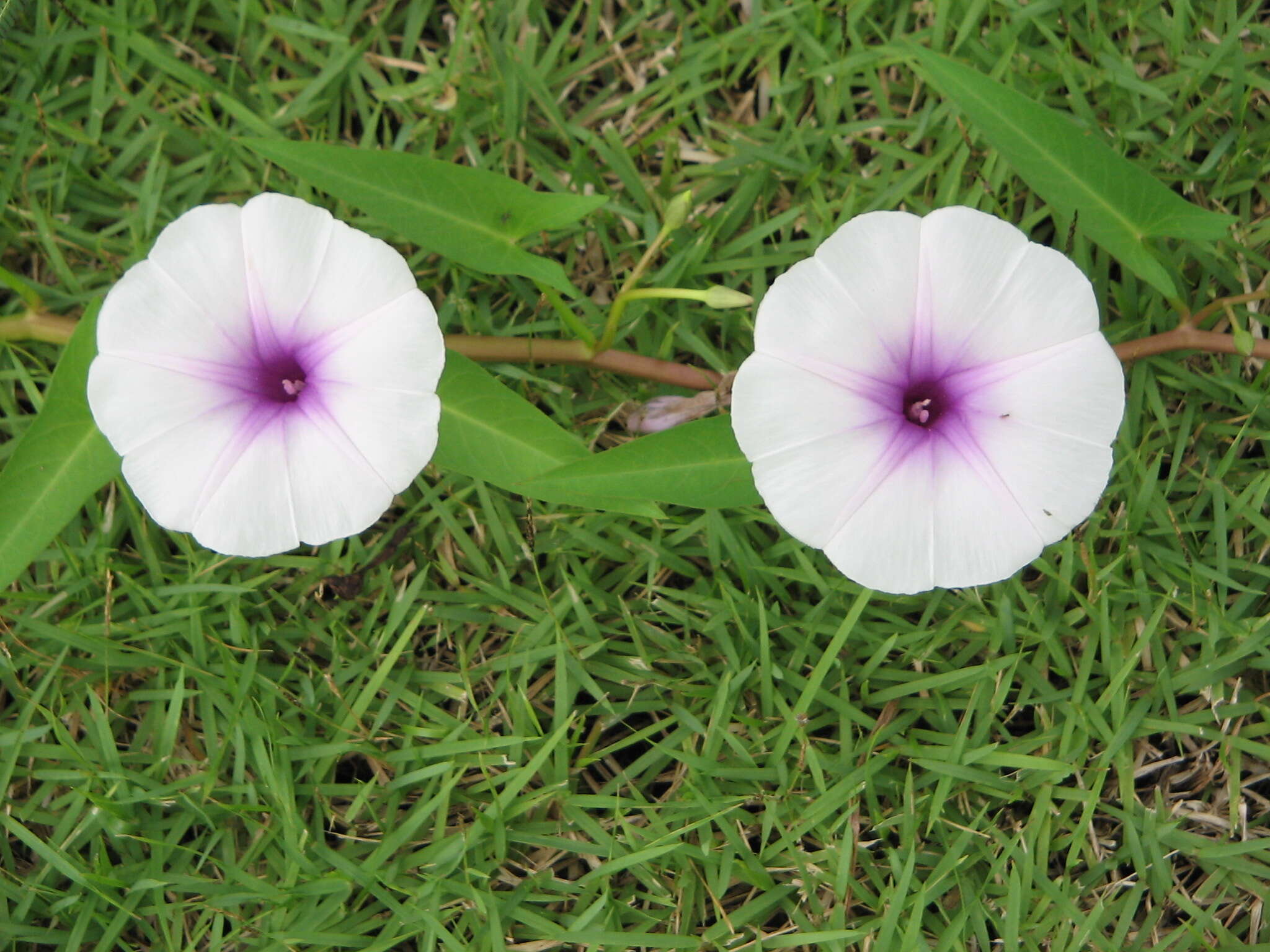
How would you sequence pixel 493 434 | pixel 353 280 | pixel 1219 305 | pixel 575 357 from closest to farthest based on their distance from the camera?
pixel 353 280 → pixel 493 434 → pixel 1219 305 → pixel 575 357

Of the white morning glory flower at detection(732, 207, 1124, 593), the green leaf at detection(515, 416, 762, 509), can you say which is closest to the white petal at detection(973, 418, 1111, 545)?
the white morning glory flower at detection(732, 207, 1124, 593)

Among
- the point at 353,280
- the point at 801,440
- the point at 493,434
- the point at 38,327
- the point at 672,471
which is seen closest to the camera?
the point at 801,440

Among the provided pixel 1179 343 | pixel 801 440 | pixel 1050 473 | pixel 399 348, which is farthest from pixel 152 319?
pixel 1179 343

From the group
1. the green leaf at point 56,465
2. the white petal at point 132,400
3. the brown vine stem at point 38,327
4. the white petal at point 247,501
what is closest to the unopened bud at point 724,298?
the white petal at point 247,501

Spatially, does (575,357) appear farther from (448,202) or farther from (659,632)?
(659,632)

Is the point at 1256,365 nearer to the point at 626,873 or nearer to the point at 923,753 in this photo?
the point at 923,753
